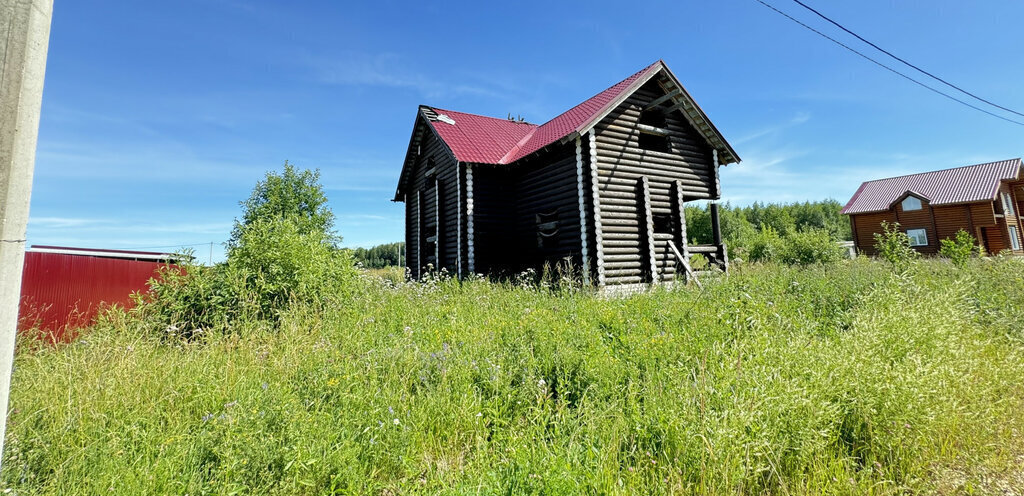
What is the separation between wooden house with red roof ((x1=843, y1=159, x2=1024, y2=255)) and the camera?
86.0ft

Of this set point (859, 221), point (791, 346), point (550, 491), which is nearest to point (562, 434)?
point (550, 491)

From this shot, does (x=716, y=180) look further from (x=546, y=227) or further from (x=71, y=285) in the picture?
(x=71, y=285)

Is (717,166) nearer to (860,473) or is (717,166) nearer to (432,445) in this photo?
(860,473)

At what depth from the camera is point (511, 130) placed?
16.5 metres

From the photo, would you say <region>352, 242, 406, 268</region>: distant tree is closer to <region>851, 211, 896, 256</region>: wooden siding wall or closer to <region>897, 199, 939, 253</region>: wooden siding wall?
<region>851, 211, 896, 256</region>: wooden siding wall

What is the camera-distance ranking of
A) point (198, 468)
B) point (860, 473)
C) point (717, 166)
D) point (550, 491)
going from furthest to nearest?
point (717, 166), point (860, 473), point (198, 468), point (550, 491)

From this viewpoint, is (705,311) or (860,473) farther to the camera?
(705,311)

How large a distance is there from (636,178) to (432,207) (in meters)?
8.10

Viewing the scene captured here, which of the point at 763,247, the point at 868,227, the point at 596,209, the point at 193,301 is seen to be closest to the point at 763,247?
the point at 763,247

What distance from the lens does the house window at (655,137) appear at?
42.0ft

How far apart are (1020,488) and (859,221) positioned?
39.1m

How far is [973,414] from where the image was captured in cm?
320

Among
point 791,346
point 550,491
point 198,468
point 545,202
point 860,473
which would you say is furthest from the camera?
point 545,202

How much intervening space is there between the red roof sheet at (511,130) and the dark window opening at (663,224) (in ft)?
13.1
